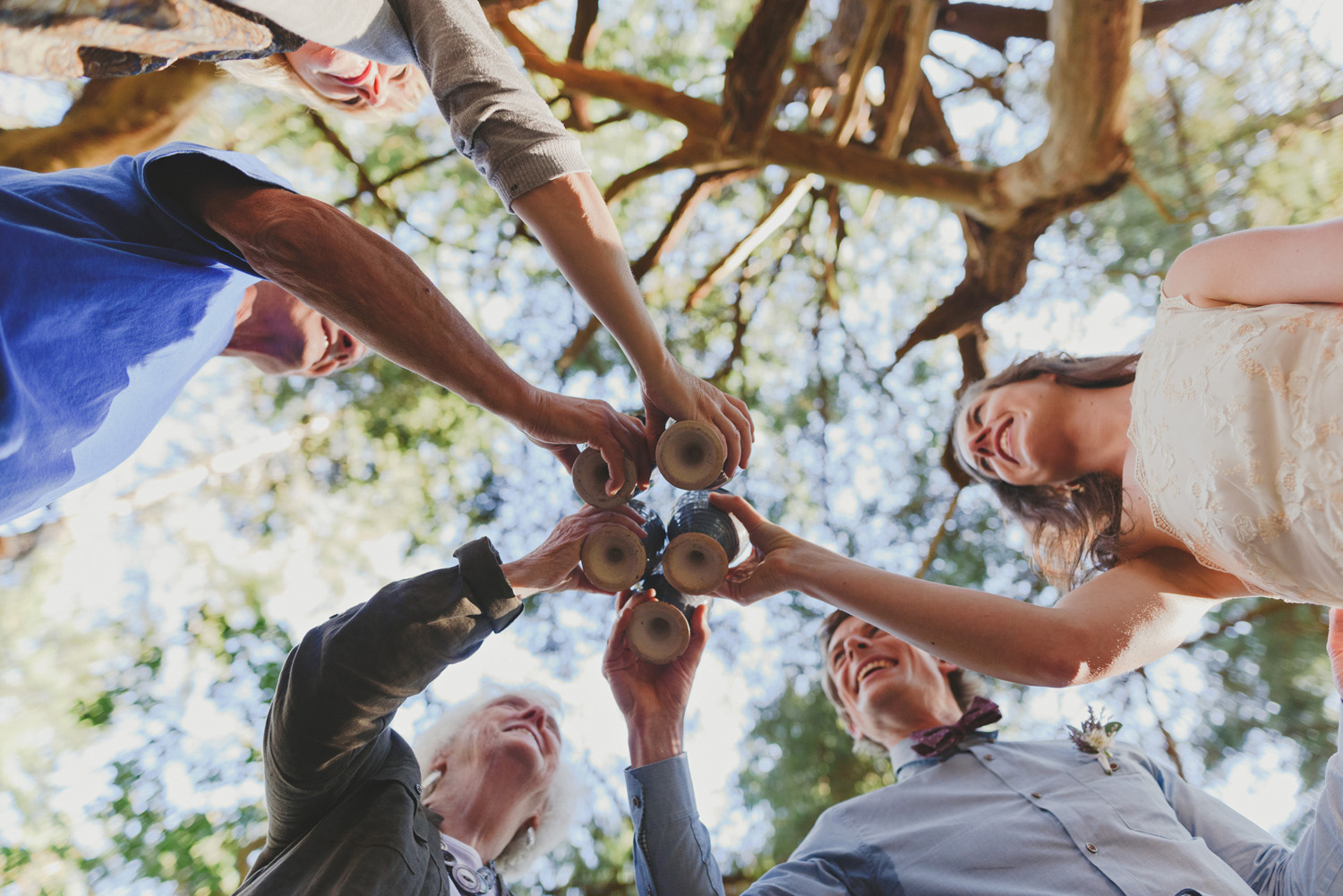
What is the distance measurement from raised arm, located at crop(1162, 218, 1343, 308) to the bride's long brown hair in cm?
63

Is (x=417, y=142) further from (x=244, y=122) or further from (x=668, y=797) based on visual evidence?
(x=668, y=797)

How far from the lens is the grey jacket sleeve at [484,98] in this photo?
1377mm

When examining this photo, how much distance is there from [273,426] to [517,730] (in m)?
2.52

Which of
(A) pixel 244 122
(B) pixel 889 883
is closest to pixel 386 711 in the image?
(B) pixel 889 883

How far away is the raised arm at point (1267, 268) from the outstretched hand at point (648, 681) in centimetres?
154

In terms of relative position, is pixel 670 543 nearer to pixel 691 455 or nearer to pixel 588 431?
pixel 691 455

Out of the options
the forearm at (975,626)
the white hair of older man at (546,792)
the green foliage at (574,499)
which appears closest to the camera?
the forearm at (975,626)

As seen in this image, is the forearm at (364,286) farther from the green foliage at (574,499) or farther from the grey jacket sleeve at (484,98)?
the green foliage at (574,499)

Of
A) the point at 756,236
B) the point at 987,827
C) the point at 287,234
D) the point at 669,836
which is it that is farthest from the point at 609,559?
the point at 756,236

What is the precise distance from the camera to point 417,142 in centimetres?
434

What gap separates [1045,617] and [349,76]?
1938 millimetres

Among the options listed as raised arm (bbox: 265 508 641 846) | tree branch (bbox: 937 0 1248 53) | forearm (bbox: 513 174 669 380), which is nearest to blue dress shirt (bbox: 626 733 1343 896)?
raised arm (bbox: 265 508 641 846)

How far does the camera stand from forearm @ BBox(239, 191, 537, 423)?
1227mm

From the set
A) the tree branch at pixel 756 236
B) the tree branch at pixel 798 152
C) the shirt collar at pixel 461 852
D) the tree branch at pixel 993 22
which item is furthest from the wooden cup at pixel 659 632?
the tree branch at pixel 993 22
